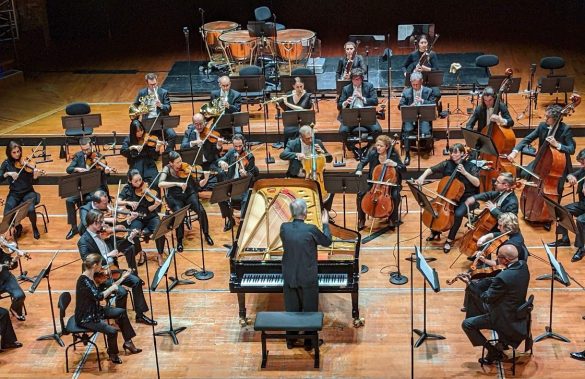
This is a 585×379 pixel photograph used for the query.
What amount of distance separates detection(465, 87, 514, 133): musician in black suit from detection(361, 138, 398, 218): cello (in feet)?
4.91

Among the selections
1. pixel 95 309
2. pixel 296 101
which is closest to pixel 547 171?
pixel 296 101

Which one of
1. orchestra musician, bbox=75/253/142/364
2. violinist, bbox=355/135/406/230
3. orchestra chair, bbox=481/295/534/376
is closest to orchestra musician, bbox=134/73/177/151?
violinist, bbox=355/135/406/230

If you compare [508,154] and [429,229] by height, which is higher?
[508,154]

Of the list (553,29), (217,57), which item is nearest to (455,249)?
(217,57)

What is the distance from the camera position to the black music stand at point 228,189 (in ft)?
31.9

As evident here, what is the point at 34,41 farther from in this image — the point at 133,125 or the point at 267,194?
the point at 267,194

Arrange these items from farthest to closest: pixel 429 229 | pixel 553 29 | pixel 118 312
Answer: pixel 553 29
pixel 429 229
pixel 118 312

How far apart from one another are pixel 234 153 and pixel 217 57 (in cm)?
452

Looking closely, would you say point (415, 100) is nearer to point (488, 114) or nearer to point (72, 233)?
point (488, 114)

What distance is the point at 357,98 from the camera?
501 inches

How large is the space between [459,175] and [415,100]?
94.4 inches

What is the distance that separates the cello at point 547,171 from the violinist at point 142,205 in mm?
4439

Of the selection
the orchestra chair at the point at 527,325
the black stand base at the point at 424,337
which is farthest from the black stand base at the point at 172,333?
the orchestra chair at the point at 527,325

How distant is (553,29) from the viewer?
17.7m
